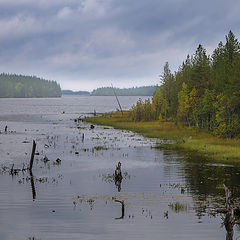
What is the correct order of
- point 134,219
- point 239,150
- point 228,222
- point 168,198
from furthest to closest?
point 239,150
point 168,198
point 134,219
point 228,222

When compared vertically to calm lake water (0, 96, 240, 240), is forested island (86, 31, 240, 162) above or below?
above

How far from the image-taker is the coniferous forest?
58625 millimetres

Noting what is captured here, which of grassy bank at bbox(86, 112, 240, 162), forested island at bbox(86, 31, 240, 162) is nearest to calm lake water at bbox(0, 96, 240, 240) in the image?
grassy bank at bbox(86, 112, 240, 162)

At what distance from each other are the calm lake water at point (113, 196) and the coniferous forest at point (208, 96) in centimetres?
1654

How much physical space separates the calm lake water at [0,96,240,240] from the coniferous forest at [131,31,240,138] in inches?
651

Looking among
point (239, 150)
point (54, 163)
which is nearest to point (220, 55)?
point (239, 150)

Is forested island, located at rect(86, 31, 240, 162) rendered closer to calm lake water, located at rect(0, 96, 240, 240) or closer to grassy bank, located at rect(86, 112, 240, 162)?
grassy bank, located at rect(86, 112, 240, 162)

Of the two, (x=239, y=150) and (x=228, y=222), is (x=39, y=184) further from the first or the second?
(x=239, y=150)

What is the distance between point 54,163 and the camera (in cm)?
4159

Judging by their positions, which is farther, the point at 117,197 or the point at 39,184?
the point at 39,184

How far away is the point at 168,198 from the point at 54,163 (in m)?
18.0

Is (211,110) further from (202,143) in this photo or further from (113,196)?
(113,196)

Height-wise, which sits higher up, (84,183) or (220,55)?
(220,55)

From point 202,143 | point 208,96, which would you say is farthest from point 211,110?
point 202,143
